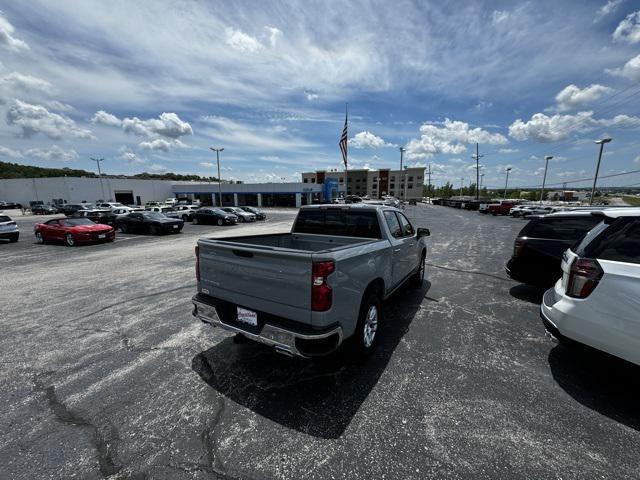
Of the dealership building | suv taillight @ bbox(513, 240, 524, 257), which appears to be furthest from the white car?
the dealership building

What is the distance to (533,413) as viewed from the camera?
2729 mm

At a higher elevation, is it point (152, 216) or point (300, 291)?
point (300, 291)

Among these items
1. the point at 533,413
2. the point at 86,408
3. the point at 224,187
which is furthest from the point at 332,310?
the point at 224,187

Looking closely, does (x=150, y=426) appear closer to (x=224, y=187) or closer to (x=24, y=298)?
(x=24, y=298)

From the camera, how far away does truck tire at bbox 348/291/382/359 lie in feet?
11.1

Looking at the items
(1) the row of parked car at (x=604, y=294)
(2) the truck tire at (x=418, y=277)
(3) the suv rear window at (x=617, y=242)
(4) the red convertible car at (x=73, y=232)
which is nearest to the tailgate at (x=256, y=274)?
(1) the row of parked car at (x=604, y=294)

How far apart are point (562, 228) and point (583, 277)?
3.64 metres

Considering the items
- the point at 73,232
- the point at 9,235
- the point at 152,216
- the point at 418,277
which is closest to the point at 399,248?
the point at 418,277

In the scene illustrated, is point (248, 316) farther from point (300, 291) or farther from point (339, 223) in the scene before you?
point (339, 223)

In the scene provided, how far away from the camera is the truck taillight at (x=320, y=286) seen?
2.70 metres

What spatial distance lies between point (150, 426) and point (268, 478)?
4.11 ft

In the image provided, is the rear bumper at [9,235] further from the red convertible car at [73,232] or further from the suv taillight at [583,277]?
the suv taillight at [583,277]

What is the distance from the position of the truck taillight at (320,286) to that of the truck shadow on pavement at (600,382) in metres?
2.59

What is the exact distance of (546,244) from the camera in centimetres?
567
